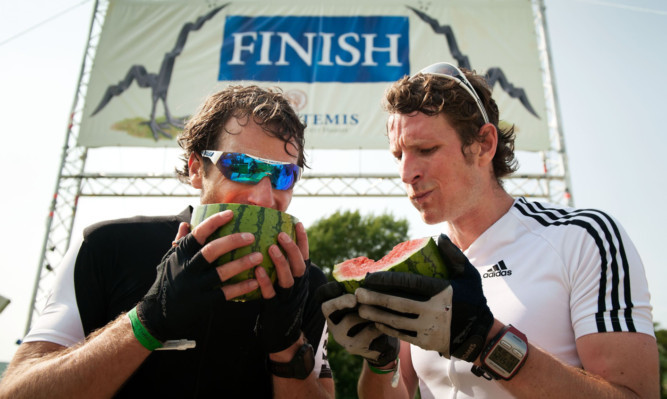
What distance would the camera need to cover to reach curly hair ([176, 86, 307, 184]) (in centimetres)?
232

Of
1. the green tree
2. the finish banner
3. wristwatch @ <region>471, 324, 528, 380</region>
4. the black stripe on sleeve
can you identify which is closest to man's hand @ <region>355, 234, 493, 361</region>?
wristwatch @ <region>471, 324, 528, 380</region>

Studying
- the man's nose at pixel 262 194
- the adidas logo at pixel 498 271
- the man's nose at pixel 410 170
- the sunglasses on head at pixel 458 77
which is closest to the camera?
the man's nose at pixel 262 194

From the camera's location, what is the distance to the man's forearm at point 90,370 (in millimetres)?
1676

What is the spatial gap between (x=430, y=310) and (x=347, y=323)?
0.37 meters

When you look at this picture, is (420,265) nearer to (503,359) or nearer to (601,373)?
(503,359)

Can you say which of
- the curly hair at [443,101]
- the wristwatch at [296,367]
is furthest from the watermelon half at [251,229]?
the curly hair at [443,101]

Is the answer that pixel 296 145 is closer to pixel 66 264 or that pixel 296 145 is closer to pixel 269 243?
pixel 269 243

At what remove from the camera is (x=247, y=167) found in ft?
7.04

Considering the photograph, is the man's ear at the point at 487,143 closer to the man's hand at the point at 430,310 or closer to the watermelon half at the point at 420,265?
the watermelon half at the point at 420,265

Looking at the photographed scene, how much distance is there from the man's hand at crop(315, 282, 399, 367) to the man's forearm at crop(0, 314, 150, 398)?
2.39 ft

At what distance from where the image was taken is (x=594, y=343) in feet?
5.87

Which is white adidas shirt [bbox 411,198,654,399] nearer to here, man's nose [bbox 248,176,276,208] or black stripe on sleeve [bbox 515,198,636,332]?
black stripe on sleeve [bbox 515,198,636,332]

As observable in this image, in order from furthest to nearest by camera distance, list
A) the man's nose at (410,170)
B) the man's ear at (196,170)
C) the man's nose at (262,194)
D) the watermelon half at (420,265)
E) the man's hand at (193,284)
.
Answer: the man's nose at (410,170) → the man's ear at (196,170) → the man's nose at (262,194) → the watermelon half at (420,265) → the man's hand at (193,284)

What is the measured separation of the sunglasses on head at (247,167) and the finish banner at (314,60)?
7.88 metres
